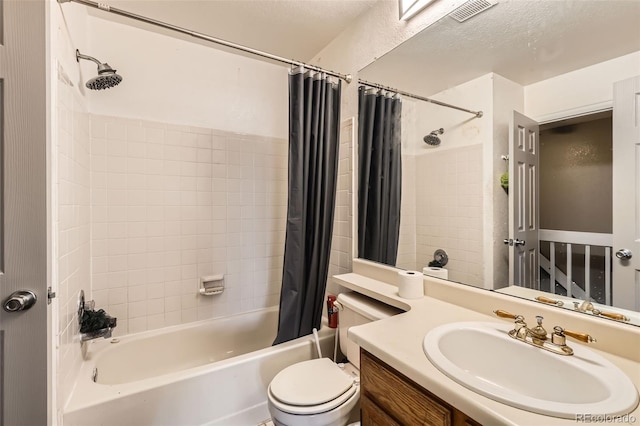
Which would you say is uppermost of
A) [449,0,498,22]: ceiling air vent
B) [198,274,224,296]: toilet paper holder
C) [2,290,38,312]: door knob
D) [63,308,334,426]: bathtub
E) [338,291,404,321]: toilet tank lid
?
[449,0,498,22]: ceiling air vent

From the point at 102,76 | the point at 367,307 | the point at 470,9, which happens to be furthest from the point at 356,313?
the point at 102,76

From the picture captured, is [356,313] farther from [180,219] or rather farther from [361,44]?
[361,44]

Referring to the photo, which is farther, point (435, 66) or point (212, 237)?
point (212, 237)

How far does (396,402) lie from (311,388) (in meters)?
0.57

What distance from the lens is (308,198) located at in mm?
1731

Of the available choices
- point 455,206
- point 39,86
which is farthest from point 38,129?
point 455,206

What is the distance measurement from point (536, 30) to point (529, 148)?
44 centimetres

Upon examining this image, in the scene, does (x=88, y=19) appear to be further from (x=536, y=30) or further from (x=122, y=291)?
(x=536, y=30)

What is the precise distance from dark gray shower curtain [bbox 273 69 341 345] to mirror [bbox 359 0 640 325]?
43 cm

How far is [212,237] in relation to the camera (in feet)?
6.90

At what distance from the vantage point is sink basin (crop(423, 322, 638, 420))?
557mm

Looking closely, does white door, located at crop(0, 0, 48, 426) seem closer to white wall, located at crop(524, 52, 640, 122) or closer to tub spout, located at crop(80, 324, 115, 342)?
tub spout, located at crop(80, 324, 115, 342)

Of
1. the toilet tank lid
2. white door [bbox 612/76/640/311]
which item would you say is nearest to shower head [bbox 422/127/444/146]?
white door [bbox 612/76/640/311]

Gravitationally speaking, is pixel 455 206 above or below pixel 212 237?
above
